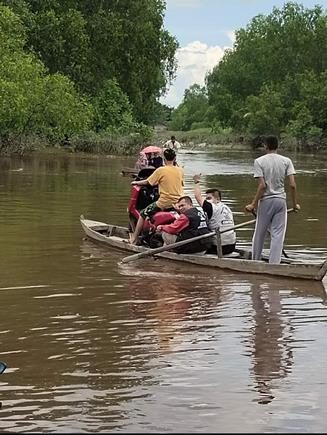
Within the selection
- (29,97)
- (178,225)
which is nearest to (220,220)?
(178,225)

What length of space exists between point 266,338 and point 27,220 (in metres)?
9.79

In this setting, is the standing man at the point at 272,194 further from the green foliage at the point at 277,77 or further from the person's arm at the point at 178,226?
the green foliage at the point at 277,77

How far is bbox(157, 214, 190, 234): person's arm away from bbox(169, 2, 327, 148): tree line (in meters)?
68.2

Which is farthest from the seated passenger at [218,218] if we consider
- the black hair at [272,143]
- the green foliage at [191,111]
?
the green foliage at [191,111]

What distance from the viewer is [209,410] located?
5.24 metres

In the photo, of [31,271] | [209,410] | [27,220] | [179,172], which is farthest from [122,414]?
[27,220]

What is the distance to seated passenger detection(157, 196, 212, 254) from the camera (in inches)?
433

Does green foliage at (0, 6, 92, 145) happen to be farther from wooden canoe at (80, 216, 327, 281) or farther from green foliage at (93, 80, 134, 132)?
wooden canoe at (80, 216, 327, 281)

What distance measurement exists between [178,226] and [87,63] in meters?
41.2

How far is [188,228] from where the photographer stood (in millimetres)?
11062

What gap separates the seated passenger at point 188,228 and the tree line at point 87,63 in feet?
89.4

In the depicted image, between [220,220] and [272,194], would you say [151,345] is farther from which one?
[220,220]

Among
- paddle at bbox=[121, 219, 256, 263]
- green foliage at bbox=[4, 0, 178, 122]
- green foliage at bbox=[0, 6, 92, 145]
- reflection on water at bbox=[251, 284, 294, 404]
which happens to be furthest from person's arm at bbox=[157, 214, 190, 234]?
green foliage at bbox=[4, 0, 178, 122]

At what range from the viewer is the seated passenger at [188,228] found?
11.0 m
